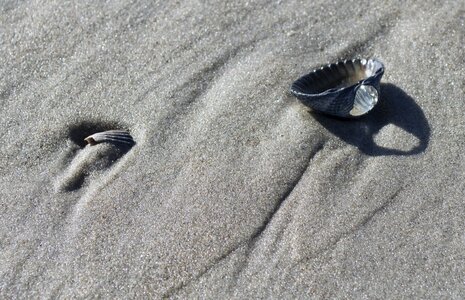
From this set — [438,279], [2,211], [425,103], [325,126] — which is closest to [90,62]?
[2,211]

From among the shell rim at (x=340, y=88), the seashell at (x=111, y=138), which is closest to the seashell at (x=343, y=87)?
the shell rim at (x=340, y=88)

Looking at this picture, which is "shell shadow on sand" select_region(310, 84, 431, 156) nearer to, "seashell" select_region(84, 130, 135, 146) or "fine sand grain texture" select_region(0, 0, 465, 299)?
"fine sand grain texture" select_region(0, 0, 465, 299)

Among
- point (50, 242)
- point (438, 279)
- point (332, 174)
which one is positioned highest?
point (50, 242)

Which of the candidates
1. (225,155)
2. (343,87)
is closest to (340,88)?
(343,87)

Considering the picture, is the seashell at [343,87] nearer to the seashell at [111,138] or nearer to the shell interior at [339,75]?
the shell interior at [339,75]

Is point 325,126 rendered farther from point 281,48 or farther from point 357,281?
point 357,281

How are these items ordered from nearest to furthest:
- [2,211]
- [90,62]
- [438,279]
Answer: [438,279] → [2,211] → [90,62]

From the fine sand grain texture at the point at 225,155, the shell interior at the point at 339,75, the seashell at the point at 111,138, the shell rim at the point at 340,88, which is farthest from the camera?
the shell interior at the point at 339,75

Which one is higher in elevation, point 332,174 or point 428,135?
point 332,174
